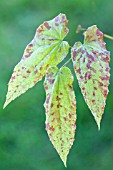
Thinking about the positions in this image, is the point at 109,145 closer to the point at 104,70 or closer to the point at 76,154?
the point at 76,154

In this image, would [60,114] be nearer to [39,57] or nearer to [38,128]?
[39,57]

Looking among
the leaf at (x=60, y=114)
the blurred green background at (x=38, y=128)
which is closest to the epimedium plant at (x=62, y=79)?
the leaf at (x=60, y=114)

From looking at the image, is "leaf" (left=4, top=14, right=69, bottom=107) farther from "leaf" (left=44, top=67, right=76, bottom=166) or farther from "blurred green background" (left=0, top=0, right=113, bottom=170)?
"blurred green background" (left=0, top=0, right=113, bottom=170)

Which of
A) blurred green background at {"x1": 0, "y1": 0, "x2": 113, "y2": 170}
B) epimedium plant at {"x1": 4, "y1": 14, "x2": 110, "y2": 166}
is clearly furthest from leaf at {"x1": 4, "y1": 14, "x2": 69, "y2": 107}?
blurred green background at {"x1": 0, "y1": 0, "x2": 113, "y2": 170}

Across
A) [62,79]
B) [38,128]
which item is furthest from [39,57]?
[38,128]

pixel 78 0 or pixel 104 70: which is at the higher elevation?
pixel 78 0

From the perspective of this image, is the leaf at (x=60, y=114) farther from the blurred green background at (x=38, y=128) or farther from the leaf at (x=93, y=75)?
the blurred green background at (x=38, y=128)

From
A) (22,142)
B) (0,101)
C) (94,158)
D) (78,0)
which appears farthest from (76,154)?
(78,0)
